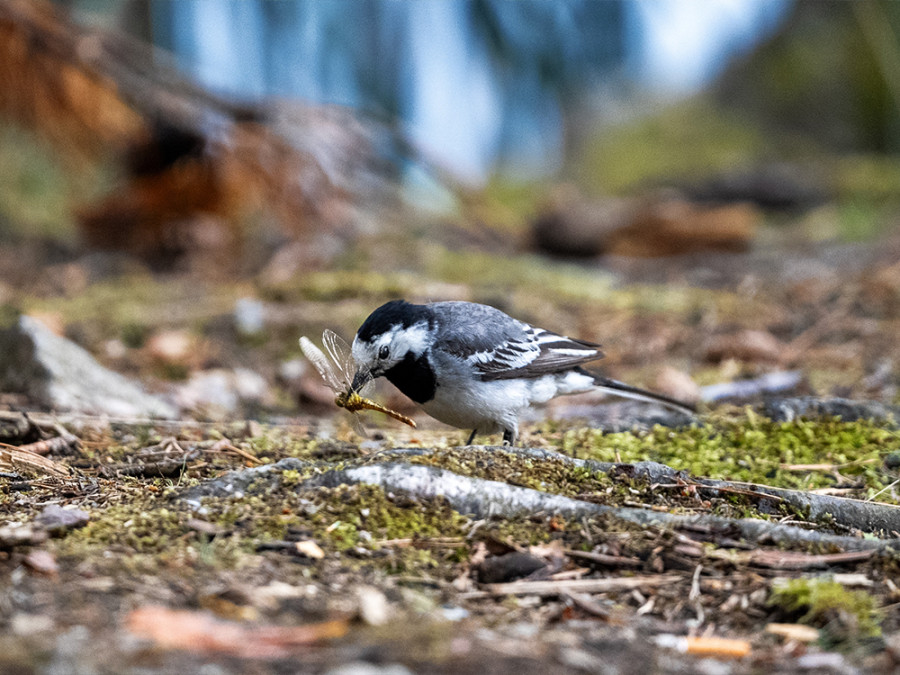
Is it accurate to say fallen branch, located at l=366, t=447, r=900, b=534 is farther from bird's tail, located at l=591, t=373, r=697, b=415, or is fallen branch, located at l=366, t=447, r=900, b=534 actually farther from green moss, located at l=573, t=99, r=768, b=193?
green moss, located at l=573, t=99, r=768, b=193

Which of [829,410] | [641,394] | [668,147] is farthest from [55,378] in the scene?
[668,147]

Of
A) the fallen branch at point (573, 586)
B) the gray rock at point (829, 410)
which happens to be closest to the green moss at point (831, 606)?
the fallen branch at point (573, 586)

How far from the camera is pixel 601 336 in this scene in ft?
22.6

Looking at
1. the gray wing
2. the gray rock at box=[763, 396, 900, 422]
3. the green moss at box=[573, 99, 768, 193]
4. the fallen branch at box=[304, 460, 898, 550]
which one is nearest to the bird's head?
the gray wing

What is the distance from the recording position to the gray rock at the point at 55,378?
4.29 meters

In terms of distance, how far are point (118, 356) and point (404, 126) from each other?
539 cm

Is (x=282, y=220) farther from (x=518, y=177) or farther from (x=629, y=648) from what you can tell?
(x=518, y=177)

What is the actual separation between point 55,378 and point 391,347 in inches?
77.5

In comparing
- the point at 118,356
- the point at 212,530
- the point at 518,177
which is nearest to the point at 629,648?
the point at 212,530

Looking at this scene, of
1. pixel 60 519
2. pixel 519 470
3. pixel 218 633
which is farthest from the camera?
pixel 519 470

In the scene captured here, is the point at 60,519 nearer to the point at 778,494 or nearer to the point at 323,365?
the point at 323,365

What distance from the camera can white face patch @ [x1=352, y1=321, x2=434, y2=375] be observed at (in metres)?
3.77

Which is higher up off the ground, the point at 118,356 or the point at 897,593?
the point at 897,593

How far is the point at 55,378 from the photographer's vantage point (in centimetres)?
434
